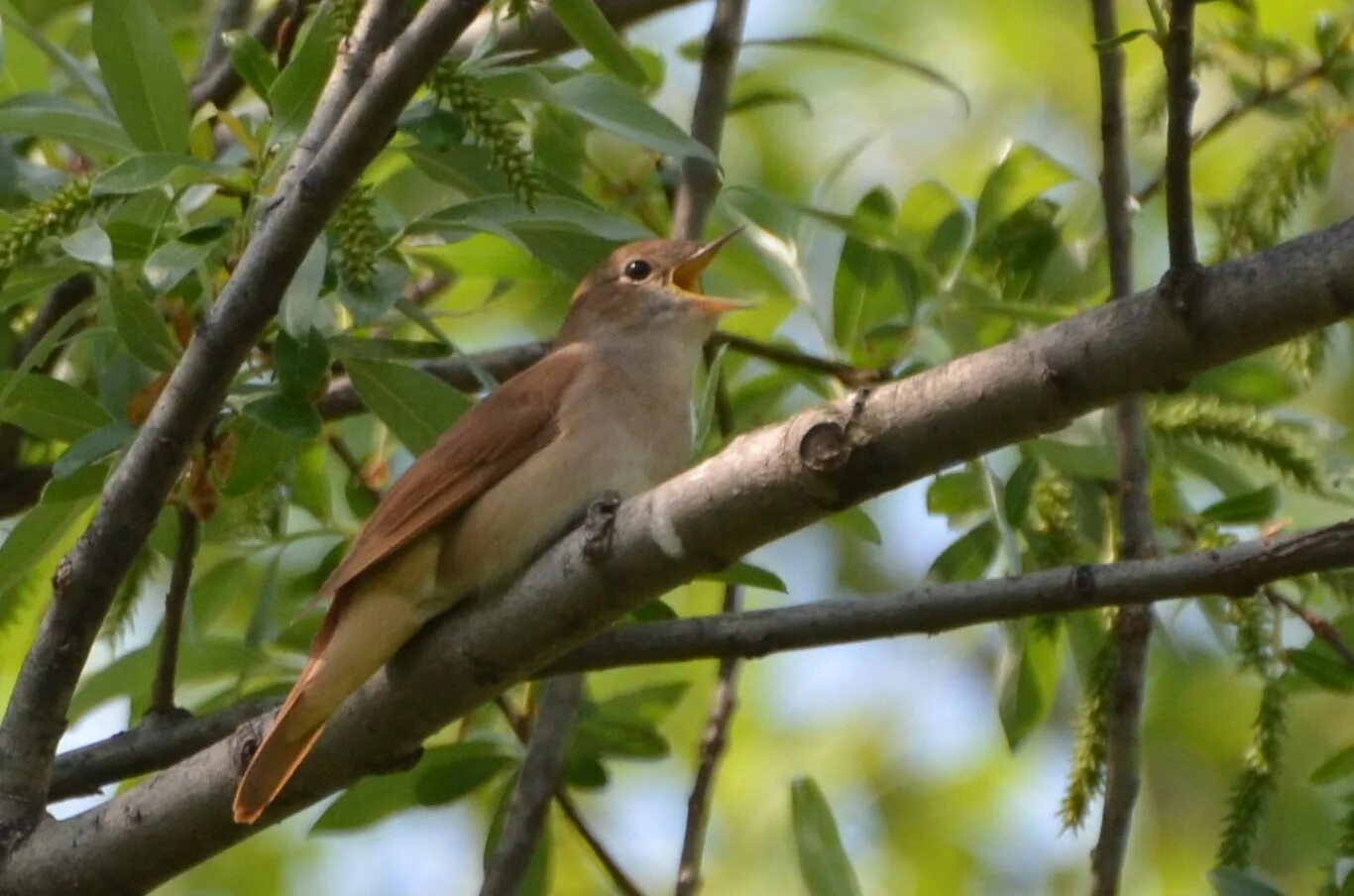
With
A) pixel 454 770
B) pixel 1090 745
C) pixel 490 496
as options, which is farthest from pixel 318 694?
pixel 1090 745

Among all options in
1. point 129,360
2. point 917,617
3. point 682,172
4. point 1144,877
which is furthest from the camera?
point 1144,877

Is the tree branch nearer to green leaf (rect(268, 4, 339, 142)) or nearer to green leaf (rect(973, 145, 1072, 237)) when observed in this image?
green leaf (rect(268, 4, 339, 142))

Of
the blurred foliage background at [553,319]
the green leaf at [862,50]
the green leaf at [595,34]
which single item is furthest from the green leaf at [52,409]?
the green leaf at [862,50]

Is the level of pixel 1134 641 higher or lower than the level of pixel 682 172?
lower

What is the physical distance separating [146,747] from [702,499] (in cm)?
166

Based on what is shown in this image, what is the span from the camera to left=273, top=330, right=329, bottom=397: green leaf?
11.1 feet

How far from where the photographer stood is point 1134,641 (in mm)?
3746

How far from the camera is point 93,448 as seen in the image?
3512mm

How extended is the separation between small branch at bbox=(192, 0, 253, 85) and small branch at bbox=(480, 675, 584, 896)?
1987mm

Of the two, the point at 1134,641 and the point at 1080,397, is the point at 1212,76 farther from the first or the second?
the point at 1080,397

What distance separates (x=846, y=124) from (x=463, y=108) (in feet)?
17.6

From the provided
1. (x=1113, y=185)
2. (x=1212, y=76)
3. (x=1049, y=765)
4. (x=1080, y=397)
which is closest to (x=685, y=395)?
(x=1113, y=185)

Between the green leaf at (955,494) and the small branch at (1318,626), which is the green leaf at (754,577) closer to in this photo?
the green leaf at (955,494)

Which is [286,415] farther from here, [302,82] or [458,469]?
[302,82]
